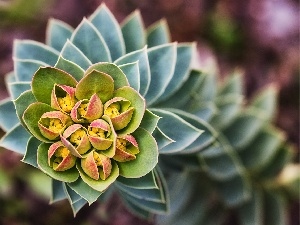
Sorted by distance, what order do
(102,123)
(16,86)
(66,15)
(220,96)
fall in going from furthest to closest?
1. (66,15)
2. (220,96)
3. (16,86)
4. (102,123)

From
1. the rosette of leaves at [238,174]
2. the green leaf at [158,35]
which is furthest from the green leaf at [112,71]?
the rosette of leaves at [238,174]

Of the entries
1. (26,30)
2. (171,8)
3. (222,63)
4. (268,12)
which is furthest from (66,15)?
(268,12)

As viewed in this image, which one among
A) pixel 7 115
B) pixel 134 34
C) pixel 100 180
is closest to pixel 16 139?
pixel 7 115

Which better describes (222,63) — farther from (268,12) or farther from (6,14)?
(6,14)

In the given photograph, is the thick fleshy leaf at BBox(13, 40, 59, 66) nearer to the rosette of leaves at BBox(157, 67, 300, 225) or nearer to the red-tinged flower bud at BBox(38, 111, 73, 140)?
the red-tinged flower bud at BBox(38, 111, 73, 140)

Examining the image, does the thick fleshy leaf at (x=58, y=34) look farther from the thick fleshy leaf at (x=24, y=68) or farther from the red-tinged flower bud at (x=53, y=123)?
the red-tinged flower bud at (x=53, y=123)

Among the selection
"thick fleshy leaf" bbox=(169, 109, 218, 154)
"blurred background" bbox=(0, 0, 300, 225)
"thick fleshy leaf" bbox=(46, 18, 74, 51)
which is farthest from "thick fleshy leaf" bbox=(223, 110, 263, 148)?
"thick fleshy leaf" bbox=(46, 18, 74, 51)

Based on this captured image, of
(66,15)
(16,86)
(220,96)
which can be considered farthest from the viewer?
(66,15)
